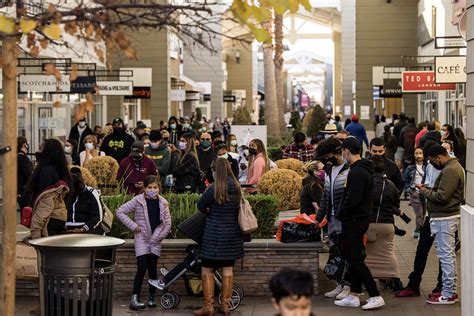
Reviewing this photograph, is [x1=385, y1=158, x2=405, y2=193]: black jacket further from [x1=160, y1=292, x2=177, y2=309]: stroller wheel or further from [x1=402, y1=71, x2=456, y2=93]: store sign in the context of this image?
[x1=402, y1=71, x2=456, y2=93]: store sign

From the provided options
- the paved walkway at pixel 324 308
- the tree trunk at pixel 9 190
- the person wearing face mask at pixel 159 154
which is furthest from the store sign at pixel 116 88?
the tree trunk at pixel 9 190

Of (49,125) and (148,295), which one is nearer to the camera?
(148,295)

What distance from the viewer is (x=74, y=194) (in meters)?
12.2

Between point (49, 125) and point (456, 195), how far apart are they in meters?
19.2

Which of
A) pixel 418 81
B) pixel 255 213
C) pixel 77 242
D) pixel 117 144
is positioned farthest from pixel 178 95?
pixel 77 242

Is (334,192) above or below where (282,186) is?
above

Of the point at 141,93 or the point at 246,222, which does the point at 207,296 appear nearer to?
the point at 246,222

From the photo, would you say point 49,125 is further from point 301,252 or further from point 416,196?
point 301,252

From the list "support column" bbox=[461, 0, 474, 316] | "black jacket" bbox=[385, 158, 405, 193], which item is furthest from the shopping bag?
"black jacket" bbox=[385, 158, 405, 193]

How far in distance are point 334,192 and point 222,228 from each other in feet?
5.21

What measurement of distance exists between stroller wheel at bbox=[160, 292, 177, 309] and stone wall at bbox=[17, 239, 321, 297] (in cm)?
72

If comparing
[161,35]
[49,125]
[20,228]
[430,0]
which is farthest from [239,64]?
[20,228]

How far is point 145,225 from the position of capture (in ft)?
40.2

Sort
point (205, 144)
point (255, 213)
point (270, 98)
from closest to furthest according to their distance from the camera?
point (255, 213) → point (205, 144) → point (270, 98)
